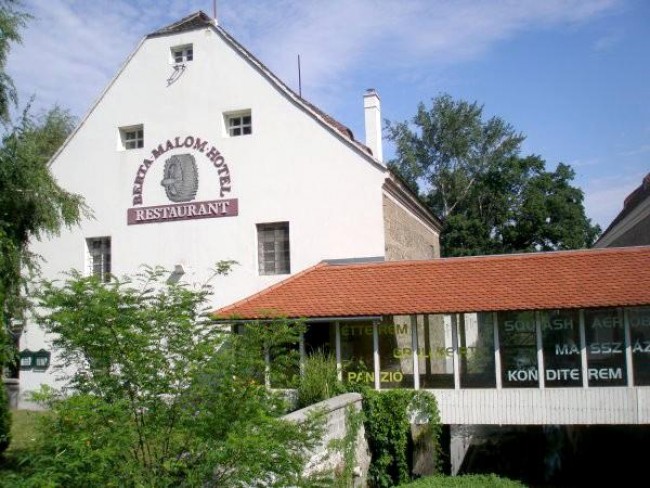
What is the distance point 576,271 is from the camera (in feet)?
50.6

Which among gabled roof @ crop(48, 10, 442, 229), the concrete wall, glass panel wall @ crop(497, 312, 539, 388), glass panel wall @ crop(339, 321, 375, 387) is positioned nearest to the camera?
the concrete wall

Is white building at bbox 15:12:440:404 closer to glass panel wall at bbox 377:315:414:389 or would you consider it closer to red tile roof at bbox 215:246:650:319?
red tile roof at bbox 215:246:650:319

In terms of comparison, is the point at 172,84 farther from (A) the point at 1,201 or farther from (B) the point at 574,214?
(B) the point at 574,214

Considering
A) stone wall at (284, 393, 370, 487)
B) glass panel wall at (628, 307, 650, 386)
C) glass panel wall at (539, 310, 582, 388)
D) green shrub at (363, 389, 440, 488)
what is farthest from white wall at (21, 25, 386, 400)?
glass panel wall at (628, 307, 650, 386)

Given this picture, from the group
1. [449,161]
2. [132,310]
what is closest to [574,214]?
[449,161]

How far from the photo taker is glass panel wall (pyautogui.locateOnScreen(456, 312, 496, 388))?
48.9 feet

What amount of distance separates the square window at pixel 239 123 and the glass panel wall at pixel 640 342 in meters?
11.3

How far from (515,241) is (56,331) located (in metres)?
38.5

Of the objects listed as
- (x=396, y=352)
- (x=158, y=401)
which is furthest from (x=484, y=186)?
(x=158, y=401)

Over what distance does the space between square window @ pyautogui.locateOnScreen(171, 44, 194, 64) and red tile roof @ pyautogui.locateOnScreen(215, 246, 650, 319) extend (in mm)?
7813

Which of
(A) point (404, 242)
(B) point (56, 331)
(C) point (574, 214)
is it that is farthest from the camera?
(C) point (574, 214)

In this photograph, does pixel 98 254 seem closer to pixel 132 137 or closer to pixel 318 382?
pixel 132 137

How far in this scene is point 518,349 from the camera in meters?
14.8

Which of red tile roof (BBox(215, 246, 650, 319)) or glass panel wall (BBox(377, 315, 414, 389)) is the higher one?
red tile roof (BBox(215, 246, 650, 319))
